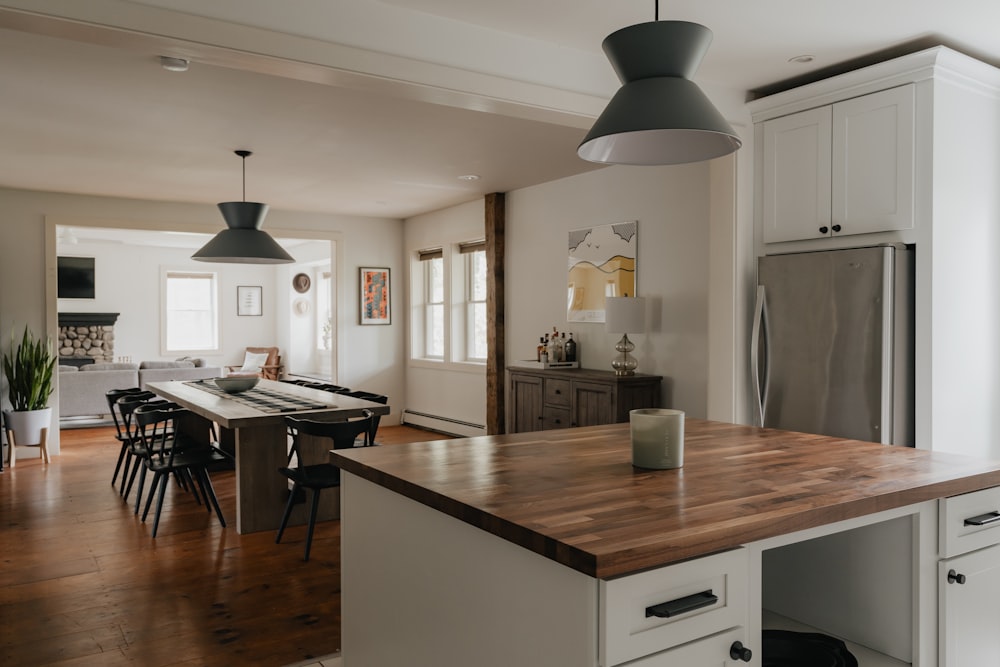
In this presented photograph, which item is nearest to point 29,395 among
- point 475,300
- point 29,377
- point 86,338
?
point 29,377

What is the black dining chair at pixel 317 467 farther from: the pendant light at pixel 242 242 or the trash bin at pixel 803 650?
the trash bin at pixel 803 650

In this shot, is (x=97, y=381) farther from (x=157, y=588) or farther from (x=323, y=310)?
(x=157, y=588)

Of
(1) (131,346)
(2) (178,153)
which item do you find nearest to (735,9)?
(2) (178,153)

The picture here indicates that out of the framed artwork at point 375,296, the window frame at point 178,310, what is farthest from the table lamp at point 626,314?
the window frame at point 178,310

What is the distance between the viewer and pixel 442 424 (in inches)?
337

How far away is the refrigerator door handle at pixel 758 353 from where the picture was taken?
4195 mm

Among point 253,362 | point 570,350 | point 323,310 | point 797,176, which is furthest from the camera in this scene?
point 253,362

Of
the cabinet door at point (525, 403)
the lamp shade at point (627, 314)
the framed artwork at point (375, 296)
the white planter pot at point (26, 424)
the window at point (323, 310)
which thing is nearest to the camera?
the lamp shade at point (627, 314)

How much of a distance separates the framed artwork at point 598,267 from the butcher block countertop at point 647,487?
11.7ft

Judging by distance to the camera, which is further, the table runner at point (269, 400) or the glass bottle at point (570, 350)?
the glass bottle at point (570, 350)

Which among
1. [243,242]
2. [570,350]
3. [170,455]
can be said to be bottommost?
[170,455]

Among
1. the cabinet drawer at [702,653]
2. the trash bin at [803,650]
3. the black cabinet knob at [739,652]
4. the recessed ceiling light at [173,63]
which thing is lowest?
the trash bin at [803,650]

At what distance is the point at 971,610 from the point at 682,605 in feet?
3.36

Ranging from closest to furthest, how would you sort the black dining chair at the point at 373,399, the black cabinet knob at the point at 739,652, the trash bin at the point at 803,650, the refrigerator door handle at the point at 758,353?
1. the black cabinet knob at the point at 739,652
2. the trash bin at the point at 803,650
3. the refrigerator door handle at the point at 758,353
4. the black dining chair at the point at 373,399
